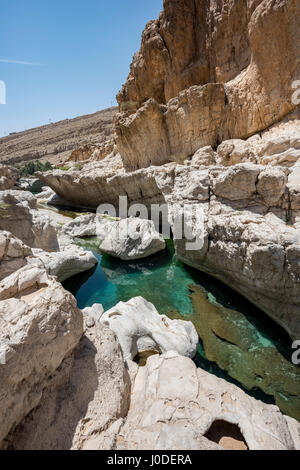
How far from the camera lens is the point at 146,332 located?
381 centimetres

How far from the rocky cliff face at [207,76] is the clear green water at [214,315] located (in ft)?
26.1

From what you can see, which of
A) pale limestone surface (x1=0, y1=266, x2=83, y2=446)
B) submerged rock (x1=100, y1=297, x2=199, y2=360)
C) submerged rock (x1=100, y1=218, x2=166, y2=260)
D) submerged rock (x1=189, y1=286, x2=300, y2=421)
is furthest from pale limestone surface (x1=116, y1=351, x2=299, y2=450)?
submerged rock (x1=100, y1=218, x2=166, y2=260)

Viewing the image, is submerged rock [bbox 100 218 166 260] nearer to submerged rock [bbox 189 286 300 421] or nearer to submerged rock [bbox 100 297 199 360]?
submerged rock [bbox 189 286 300 421]

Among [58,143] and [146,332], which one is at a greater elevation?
[58,143]

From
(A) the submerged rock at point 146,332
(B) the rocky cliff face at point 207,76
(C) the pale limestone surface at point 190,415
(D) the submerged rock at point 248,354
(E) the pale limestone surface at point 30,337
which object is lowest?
(D) the submerged rock at point 248,354

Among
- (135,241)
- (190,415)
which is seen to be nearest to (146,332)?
(190,415)

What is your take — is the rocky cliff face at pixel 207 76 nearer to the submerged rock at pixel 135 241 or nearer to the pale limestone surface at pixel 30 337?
the submerged rock at pixel 135 241

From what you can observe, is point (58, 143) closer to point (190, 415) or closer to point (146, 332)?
point (146, 332)

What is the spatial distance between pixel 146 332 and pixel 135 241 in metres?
4.65

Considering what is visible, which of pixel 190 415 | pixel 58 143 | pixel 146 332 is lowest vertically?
pixel 146 332

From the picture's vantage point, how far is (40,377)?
1.89m

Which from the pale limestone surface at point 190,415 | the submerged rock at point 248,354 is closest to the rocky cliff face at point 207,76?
the submerged rock at point 248,354

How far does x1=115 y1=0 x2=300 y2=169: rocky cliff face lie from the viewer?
8604mm

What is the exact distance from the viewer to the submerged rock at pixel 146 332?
3605mm
